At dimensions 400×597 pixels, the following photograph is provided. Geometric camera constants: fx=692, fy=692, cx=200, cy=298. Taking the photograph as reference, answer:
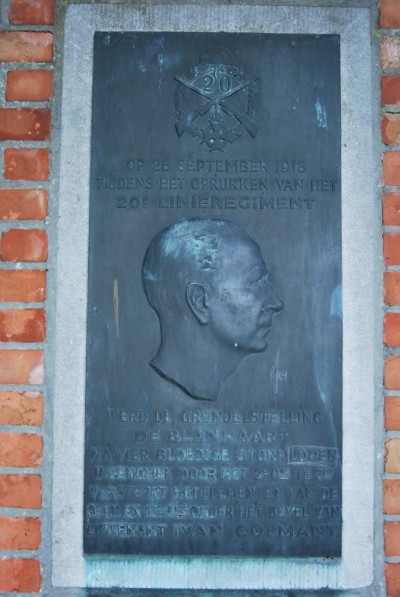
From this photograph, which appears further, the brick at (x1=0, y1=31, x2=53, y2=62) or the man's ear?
the brick at (x1=0, y1=31, x2=53, y2=62)

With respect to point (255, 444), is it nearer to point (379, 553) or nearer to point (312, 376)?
point (312, 376)

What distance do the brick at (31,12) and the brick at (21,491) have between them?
4.53 feet

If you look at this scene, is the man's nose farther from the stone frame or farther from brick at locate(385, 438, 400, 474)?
brick at locate(385, 438, 400, 474)

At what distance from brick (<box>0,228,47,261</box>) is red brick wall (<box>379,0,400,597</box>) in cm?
103

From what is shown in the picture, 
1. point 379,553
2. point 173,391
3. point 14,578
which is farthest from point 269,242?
point 14,578

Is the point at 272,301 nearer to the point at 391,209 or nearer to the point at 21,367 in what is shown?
the point at 391,209

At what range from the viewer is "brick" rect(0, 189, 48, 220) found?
6.85 feet

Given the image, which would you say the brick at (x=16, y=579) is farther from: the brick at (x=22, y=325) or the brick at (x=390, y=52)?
the brick at (x=390, y=52)

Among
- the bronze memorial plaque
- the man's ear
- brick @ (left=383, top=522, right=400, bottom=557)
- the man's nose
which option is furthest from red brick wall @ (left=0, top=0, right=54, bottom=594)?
brick @ (left=383, top=522, right=400, bottom=557)

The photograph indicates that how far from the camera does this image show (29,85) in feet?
6.94

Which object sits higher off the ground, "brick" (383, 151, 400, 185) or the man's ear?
"brick" (383, 151, 400, 185)

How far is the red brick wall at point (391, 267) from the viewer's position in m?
2.02

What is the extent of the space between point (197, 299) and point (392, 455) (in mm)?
734

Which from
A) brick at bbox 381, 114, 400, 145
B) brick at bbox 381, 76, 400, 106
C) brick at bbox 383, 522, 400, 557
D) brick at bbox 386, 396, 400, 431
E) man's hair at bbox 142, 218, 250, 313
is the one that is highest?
brick at bbox 381, 76, 400, 106
